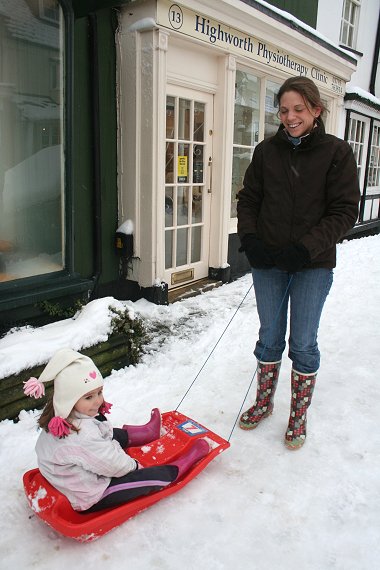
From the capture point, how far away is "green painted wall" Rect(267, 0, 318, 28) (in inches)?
270

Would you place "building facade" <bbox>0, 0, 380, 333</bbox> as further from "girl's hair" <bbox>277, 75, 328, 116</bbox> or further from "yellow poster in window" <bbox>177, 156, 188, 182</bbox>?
"girl's hair" <bbox>277, 75, 328, 116</bbox>

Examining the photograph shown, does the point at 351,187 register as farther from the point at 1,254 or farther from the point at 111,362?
the point at 1,254

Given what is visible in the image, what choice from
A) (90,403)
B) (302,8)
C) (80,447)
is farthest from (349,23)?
(80,447)

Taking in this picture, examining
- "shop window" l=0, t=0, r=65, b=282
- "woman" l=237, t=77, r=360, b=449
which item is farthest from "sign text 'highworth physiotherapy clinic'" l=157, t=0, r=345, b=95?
"woman" l=237, t=77, r=360, b=449

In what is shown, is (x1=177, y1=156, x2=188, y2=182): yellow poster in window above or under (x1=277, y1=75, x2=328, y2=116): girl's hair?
under

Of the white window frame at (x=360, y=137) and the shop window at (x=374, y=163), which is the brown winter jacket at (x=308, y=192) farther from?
the shop window at (x=374, y=163)

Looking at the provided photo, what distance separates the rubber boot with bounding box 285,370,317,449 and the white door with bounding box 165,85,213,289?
3.12 metres

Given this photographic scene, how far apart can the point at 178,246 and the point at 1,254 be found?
2.57 metres

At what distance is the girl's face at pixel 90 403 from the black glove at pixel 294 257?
1115mm

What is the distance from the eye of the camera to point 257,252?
101 inches

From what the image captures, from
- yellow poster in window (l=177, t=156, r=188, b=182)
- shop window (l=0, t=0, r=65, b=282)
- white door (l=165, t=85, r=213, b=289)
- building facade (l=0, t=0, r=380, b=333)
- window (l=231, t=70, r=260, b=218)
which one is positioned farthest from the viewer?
window (l=231, t=70, r=260, b=218)

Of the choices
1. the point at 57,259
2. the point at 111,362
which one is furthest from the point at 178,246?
the point at 111,362

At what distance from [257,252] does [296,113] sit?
73cm

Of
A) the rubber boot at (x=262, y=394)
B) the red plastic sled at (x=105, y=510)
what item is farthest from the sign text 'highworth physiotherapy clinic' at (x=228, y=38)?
the red plastic sled at (x=105, y=510)
